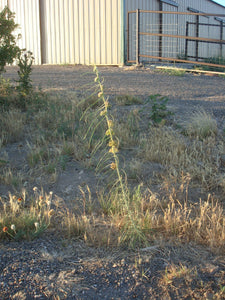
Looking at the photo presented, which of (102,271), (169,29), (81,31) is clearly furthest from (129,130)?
(169,29)

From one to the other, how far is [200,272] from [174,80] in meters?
7.83

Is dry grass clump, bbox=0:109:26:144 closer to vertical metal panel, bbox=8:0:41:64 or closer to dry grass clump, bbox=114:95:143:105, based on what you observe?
dry grass clump, bbox=114:95:143:105

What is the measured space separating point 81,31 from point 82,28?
0.36 feet

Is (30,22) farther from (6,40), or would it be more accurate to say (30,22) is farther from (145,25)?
(6,40)

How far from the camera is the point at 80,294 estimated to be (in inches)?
110

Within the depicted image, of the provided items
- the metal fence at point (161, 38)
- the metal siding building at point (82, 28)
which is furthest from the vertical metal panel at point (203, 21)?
the metal siding building at point (82, 28)

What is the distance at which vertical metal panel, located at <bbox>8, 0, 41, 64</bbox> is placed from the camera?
15172 millimetres

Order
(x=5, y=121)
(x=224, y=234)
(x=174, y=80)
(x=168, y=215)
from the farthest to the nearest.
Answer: (x=174, y=80) < (x=5, y=121) < (x=168, y=215) < (x=224, y=234)

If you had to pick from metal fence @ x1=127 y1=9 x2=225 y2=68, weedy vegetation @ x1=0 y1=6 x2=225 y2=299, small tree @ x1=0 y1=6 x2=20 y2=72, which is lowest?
weedy vegetation @ x1=0 y1=6 x2=225 y2=299

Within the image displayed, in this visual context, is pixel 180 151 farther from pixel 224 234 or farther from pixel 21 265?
pixel 21 265

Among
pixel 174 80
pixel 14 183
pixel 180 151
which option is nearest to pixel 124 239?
pixel 14 183

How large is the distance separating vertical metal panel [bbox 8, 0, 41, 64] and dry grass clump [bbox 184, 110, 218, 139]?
10385 mm

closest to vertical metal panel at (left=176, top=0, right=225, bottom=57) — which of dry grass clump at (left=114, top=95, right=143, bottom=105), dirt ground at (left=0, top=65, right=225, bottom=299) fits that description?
dry grass clump at (left=114, top=95, right=143, bottom=105)

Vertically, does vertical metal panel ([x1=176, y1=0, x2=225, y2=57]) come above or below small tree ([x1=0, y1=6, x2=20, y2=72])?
above
